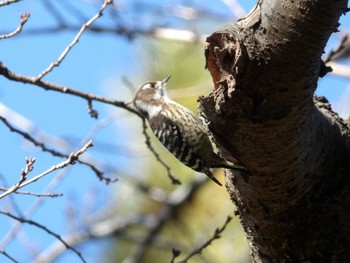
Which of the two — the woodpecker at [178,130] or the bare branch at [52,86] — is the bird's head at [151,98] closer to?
the woodpecker at [178,130]

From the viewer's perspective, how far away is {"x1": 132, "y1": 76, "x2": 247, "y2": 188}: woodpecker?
15.0ft

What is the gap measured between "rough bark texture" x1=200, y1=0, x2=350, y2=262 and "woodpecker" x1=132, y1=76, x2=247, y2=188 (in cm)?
98

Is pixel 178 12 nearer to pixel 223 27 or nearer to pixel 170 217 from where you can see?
pixel 170 217

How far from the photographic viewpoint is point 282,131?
298cm

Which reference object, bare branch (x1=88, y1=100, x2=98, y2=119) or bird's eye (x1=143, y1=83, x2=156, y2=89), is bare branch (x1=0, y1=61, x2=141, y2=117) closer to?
bare branch (x1=88, y1=100, x2=98, y2=119)

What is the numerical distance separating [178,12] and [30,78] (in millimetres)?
3937

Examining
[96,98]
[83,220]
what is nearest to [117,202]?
[83,220]

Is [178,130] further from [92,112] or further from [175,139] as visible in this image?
[92,112]

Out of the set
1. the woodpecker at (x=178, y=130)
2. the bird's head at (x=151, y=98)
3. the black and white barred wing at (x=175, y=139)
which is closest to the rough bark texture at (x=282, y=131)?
the woodpecker at (x=178, y=130)

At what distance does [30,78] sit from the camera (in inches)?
142

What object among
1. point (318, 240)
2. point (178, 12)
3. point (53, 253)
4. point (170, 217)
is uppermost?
point (178, 12)

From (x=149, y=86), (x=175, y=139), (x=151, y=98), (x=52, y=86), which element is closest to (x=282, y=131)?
(x=52, y=86)

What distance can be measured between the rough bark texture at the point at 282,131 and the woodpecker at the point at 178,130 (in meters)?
0.98

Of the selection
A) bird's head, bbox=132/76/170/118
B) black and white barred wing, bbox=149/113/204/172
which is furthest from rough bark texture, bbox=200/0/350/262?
bird's head, bbox=132/76/170/118
